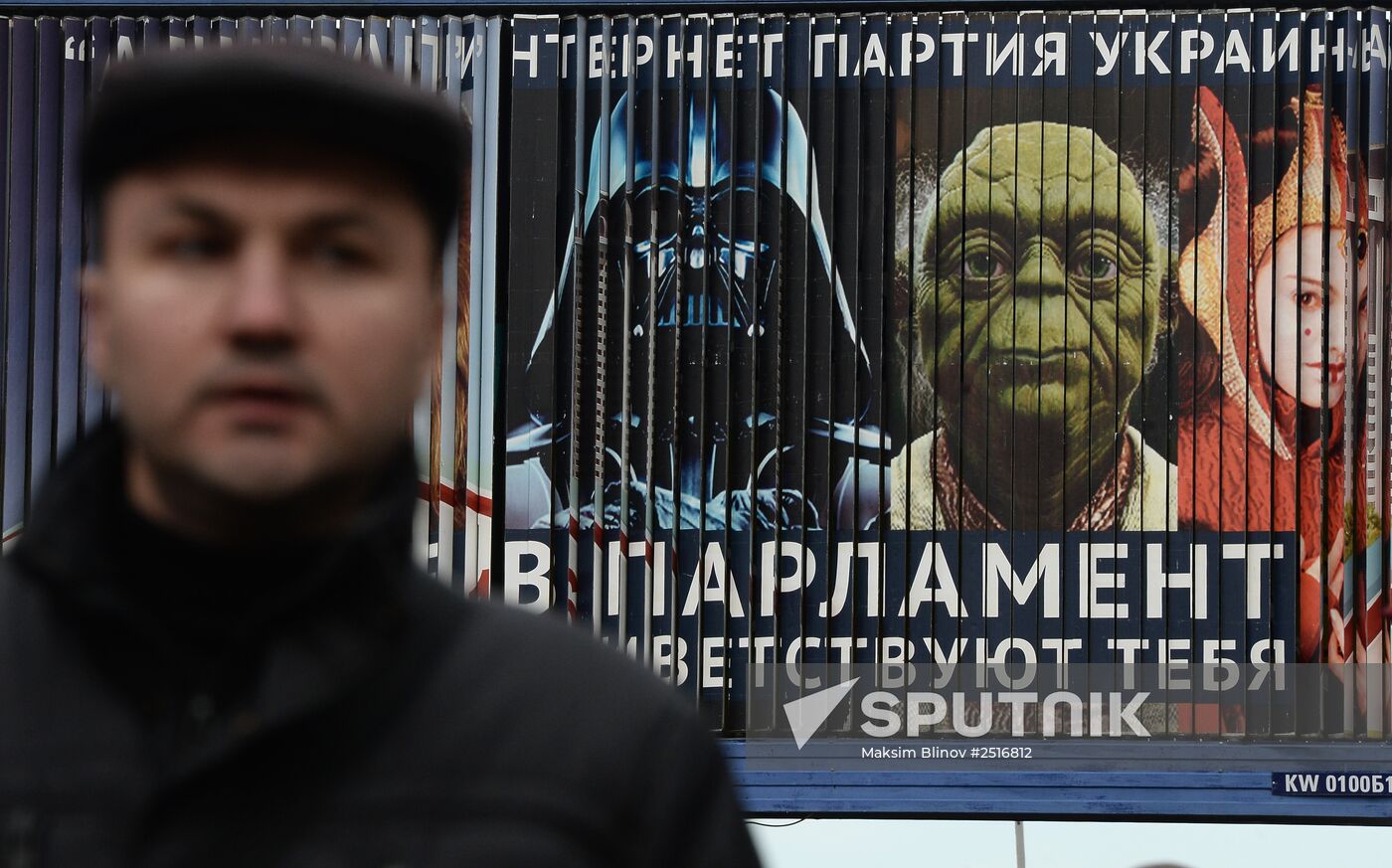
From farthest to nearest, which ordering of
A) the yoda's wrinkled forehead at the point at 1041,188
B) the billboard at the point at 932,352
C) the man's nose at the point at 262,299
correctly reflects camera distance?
the yoda's wrinkled forehead at the point at 1041,188, the billboard at the point at 932,352, the man's nose at the point at 262,299

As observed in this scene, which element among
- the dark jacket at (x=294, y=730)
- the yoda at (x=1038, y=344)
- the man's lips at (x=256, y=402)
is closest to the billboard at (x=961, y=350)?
the yoda at (x=1038, y=344)

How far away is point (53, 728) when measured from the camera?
1.13 meters

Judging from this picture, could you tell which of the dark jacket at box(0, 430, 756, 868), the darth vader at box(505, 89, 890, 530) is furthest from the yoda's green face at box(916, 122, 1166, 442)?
the dark jacket at box(0, 430, 756, 868)

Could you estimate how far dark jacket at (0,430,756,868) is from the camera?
110 centimetres

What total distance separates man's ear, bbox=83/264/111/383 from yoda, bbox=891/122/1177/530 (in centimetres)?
532

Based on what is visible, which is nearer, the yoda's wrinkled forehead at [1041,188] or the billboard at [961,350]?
the billboard at [961,350]

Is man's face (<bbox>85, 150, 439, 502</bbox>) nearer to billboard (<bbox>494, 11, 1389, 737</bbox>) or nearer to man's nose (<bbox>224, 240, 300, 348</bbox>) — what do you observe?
man's nose (<bbox>224, 240, 300, 348</bbox>)

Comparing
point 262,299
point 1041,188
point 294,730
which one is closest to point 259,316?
point 262,299

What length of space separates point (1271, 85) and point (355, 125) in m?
5.96

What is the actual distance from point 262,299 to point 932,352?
547 centimetres

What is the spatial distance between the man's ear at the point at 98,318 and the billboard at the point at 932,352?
5216 millimetres

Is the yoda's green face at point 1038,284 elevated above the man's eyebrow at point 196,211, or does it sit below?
above

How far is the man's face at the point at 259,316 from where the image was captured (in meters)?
1.09

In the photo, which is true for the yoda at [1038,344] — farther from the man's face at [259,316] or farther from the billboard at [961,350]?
the man's face at [259,316]
